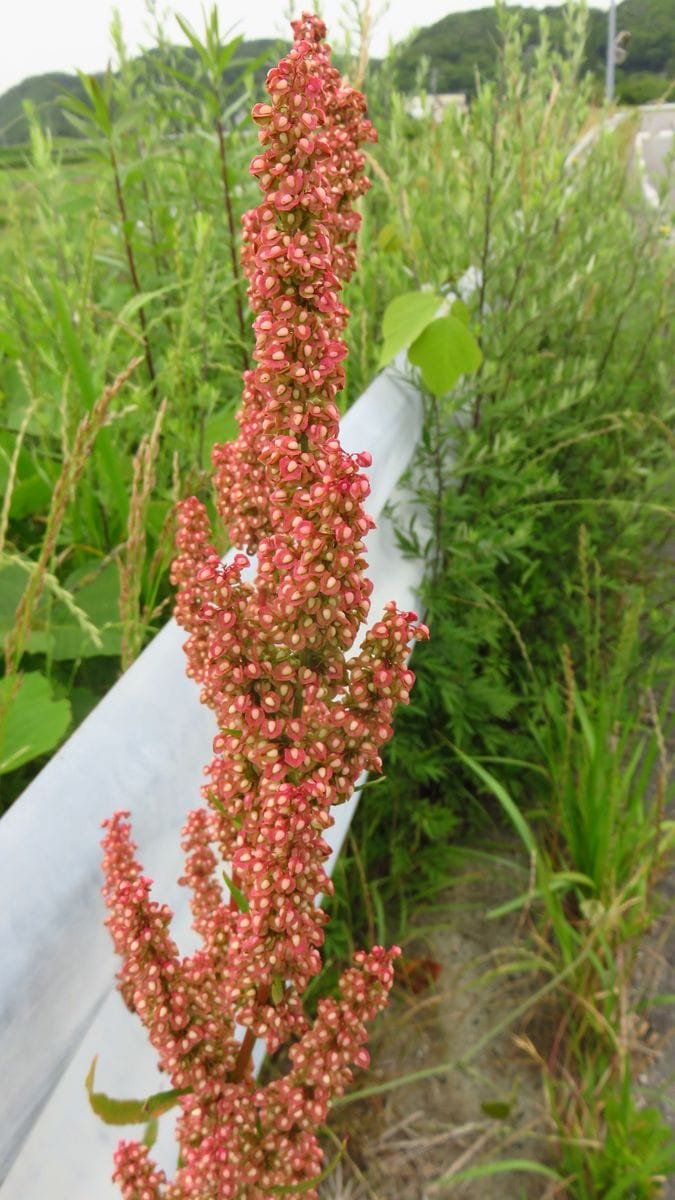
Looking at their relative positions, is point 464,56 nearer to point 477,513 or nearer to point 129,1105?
point 477,513

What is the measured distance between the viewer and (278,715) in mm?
846

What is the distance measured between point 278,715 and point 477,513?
1687 mm

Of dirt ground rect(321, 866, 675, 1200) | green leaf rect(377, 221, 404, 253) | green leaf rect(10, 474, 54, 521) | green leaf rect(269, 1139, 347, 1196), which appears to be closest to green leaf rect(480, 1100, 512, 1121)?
dirt ground rect(321, 866, 675, 1200)

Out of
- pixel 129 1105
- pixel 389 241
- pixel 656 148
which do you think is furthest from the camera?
pixel 656 148

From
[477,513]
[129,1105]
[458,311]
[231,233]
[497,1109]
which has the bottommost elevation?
[497,1109]

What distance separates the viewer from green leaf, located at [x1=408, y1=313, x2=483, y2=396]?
1.89 m

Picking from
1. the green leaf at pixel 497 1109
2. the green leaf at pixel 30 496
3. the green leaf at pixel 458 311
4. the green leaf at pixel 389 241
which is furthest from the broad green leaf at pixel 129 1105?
the green leaf at pixel 389 241

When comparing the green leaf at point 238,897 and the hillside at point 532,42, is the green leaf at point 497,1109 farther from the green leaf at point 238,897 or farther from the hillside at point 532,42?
the hillside at point 532,42

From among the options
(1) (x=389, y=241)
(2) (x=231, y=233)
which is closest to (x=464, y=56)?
(1) (x=389, y=241)

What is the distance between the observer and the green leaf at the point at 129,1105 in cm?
103

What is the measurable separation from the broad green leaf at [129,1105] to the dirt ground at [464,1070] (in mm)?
938

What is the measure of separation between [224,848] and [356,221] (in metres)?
0.91

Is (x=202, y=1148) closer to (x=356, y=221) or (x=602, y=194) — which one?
(x=356, y=221)

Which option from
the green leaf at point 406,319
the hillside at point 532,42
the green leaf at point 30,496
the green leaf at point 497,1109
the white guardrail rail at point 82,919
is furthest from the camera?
the hillside at point 532,42
